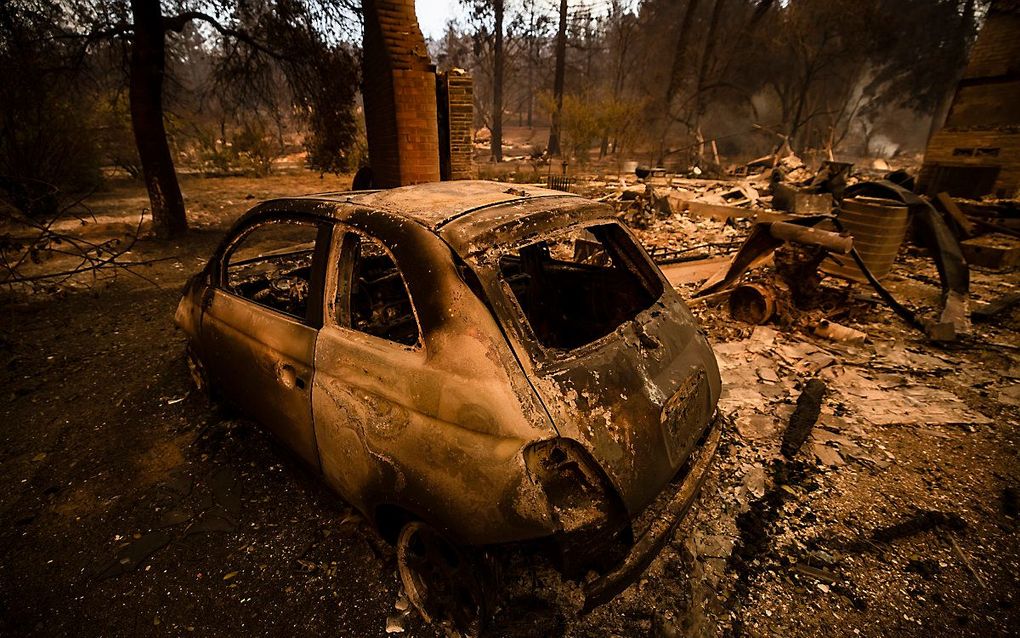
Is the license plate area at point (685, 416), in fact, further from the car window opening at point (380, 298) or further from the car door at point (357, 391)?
the car window opening at point (380, 298)

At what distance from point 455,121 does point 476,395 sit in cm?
695

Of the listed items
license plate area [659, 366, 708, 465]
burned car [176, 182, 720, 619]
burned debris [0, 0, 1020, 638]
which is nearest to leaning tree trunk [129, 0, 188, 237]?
burned debris [0, 0, 1020, 638]

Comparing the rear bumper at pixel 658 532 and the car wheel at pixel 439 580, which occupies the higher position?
the rear bumper at pixel 658 532

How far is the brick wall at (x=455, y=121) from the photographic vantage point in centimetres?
696

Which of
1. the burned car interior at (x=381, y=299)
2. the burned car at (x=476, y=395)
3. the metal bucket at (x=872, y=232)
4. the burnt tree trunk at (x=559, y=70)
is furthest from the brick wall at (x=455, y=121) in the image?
the burnt tree trunk at (x=559, y=70)

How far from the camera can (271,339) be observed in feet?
6.67

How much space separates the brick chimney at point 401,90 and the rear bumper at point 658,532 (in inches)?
232

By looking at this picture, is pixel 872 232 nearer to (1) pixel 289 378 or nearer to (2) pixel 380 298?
(2) pixel 380 298

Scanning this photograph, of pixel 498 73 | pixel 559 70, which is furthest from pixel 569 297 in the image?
pixel 498 73

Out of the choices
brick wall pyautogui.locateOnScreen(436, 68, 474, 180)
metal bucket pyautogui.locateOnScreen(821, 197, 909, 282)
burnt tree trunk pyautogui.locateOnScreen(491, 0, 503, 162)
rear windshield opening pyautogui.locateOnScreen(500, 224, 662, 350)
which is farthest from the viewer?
burnt tree trunk pyautogui.locateOnScreen(491, 0, 503, 162)

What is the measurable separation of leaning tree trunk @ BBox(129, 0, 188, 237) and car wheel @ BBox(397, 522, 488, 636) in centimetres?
918

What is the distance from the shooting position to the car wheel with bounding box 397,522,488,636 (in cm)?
158

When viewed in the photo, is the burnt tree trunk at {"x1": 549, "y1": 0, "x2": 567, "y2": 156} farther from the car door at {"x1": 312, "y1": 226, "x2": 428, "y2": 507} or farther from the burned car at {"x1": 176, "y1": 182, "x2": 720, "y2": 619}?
the car door at {"x1": 312, "y1": 226, "x2": 428, "y2": 507}

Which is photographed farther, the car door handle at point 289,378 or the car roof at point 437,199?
the car door handle at point 289,378
